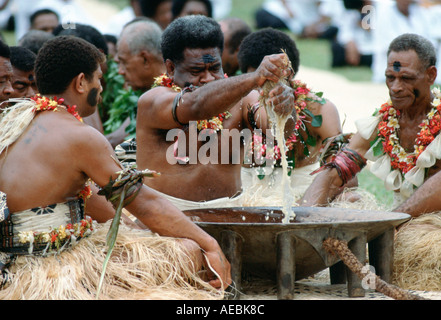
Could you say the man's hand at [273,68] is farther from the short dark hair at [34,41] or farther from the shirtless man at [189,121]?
the short dark hair at [34,41]

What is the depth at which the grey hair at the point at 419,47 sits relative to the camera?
518 cm

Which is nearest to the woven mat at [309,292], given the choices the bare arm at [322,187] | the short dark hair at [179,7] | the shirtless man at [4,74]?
the bare arm at [322,187]

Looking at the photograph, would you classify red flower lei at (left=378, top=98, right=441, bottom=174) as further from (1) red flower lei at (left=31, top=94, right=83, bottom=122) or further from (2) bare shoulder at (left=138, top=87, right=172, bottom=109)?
(1) red flower lei at (left=31, top=94, right=83, bottom=122)

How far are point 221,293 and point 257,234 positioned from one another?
386mm

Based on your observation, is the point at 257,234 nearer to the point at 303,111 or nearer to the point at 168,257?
the point at 168,257

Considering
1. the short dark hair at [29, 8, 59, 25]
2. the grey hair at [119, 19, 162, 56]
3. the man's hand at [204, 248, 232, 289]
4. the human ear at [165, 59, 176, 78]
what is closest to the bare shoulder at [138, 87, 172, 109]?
the human ear at [165, 59, 176, 78]

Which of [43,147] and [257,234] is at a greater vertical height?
[43,147]

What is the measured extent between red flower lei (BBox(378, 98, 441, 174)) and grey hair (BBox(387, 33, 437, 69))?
1.09 feet

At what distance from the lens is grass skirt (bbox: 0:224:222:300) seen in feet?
11.9

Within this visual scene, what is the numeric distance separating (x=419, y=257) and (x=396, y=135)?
113 centimetres

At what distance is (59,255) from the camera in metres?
3.86

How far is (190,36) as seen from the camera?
191 inches
